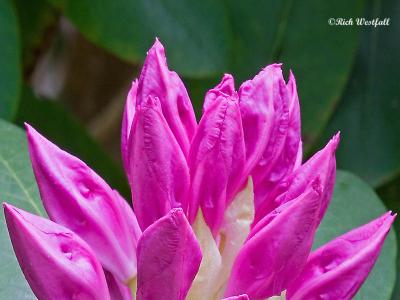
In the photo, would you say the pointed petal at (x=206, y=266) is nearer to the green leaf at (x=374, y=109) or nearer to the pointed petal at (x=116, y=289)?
the pointed petal at (x=116, y=289)

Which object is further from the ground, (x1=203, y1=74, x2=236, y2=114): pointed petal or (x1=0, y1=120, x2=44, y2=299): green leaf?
(x1=203, y1=74, x2=236, y2=114): pointed petal

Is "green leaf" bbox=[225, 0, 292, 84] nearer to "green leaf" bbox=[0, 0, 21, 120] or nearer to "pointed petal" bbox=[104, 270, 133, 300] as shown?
"green leaf" bbox=[0, 0, 21, 120]

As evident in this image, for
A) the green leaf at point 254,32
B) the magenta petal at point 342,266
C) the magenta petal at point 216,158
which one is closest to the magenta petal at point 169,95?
the magenta petal at point 216,158

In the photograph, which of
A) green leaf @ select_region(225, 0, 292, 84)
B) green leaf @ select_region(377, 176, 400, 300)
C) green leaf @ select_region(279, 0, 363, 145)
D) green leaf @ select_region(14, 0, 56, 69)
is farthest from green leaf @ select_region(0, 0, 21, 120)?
green leaf @ select_region(377, 176, 400, 300)

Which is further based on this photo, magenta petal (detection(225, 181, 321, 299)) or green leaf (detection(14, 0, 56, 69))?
green leaf (detection(14, 0, 56, 69))

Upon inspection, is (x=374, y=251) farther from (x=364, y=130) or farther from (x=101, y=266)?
(x=364, y=130)

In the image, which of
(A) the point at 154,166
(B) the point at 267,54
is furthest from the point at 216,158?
(B) the point at 267,54

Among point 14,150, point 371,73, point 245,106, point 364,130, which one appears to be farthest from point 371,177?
point 245,106
